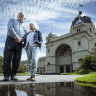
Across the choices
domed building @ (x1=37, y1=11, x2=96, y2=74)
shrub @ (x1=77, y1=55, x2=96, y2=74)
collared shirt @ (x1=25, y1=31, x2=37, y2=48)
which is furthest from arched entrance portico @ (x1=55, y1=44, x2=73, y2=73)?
collared shirt @ (x1=25, y1=31, x2=37, y2=48)

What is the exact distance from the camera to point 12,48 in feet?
12.8

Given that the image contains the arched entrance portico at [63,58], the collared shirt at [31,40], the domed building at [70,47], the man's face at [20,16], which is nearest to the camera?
the collared shirt at [31,40]

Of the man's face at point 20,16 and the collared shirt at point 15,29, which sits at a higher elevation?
the man's face at point 20,16

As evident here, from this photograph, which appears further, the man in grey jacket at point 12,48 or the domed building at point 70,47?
the domed building at point 70,47

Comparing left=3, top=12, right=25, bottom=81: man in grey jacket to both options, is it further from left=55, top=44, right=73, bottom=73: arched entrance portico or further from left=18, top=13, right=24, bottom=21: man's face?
left=55, top=44, right=73, bottom=73: arched entrance portico

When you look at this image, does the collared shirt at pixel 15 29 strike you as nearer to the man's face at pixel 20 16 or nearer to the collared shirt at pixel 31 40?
the man's face at pixel 20 16

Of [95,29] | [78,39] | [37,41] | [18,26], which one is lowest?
[37,41]

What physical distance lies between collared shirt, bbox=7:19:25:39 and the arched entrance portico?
3494cm

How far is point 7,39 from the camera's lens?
3959 mm

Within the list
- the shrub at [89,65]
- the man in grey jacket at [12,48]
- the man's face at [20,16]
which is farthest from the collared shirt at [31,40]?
the shrub at [89,65]

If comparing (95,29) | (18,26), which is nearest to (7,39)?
(18,26)

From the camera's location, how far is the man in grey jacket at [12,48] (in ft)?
12.4

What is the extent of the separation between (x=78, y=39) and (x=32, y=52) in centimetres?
3240

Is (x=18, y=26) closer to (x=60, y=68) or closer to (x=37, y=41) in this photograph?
(x=37, y=41)
